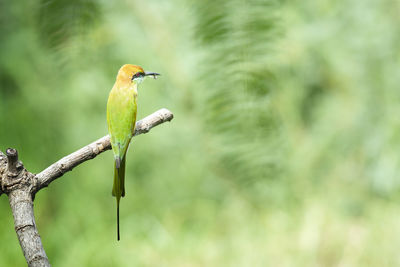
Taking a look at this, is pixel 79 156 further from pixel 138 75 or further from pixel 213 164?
pixel 213 164

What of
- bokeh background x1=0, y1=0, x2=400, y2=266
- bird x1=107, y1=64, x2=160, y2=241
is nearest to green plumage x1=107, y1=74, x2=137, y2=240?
bird x1=107, y1=64, x2=160, y2=241

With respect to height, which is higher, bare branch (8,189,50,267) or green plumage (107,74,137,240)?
green plumage (107,74,137,240)

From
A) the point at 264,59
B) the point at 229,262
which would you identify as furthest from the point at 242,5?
the point at 229,262

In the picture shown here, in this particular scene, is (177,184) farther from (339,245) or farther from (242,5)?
(242,5)

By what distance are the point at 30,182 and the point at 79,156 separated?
1.1 inches

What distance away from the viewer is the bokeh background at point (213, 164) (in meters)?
1.04

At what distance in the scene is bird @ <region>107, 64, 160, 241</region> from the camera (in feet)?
0.70

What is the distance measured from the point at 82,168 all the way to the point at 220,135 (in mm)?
1123

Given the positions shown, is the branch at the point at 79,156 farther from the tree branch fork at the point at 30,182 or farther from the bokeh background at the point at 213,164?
the bokeh background at the point at 213,164

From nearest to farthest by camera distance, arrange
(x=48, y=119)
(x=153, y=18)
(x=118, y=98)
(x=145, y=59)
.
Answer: (x=118, y=98) → (x=153, y=18) → (x=48, y=119) → (x=145, y=59)

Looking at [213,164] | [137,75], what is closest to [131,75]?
[137,75]

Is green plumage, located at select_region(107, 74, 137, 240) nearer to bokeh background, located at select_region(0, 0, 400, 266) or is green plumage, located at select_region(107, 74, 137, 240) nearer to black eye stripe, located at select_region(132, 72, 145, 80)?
black eye stripe, located at select_region(132, 72, 145, 80)

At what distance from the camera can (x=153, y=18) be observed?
47cm

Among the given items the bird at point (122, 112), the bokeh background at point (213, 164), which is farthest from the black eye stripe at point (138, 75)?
the bokeh background at point (213, 164)
